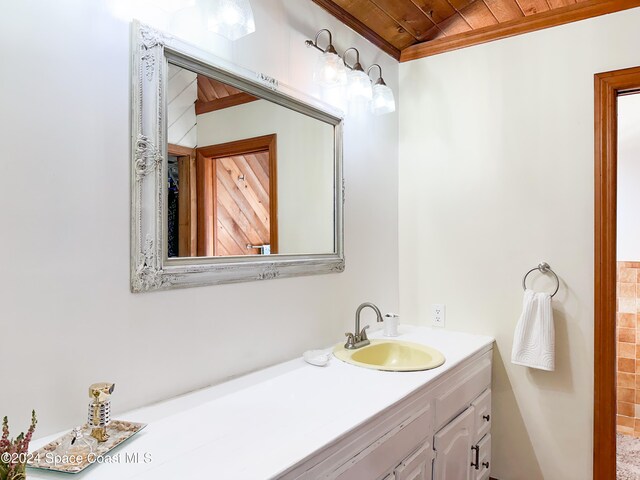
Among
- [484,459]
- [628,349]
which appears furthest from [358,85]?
[628,349]

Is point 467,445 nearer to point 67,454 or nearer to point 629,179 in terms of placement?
point 67,454

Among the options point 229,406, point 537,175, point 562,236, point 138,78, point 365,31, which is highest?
point 365,31

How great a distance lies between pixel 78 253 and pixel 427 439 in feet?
4.11

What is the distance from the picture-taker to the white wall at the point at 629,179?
2.89 metres

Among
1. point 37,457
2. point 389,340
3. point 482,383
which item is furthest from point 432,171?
point 37,457

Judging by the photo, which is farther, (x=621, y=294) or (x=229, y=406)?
(x=621, y=294)

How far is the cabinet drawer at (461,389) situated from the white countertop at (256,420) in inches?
3.7

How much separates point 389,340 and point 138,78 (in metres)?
1.45

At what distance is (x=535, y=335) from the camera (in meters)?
1.98

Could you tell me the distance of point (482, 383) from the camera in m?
2.03

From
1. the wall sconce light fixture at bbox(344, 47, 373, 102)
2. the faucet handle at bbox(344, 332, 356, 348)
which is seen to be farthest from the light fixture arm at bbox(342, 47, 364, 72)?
the faucet handle at bbox(344, 332, 356, 348)

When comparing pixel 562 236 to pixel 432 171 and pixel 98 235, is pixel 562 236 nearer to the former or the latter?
pixel 432 171

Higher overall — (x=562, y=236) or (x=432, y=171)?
(x=432, y=171)

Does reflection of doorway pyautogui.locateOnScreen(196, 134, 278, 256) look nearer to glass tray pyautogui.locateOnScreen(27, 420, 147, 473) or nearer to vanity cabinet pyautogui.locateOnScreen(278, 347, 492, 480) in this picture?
glass tray pyautogui.locateOnScreen(27, 420, 147, 473)
